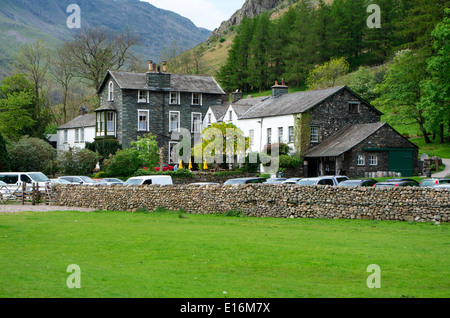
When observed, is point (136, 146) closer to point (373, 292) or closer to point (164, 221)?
point (164, 221)

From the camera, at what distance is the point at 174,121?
222ft

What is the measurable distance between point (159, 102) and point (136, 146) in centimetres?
1069

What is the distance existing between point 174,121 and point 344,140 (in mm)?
26389

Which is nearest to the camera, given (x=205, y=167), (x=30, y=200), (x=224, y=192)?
(x=224, y=192)

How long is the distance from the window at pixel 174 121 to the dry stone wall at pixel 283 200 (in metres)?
33.0

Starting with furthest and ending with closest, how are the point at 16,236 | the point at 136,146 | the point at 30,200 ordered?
1. the point at 136,146
2. the point at 30,200
3. the point at 16,236

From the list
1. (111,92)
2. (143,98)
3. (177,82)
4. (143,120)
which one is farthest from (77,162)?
(177,82)

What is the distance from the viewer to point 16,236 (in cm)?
1738

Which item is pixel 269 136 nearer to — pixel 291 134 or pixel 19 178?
pixel 291 134

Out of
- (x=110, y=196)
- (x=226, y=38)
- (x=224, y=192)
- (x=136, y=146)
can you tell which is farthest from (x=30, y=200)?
(x=226, y=38)

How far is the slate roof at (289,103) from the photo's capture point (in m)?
51.2

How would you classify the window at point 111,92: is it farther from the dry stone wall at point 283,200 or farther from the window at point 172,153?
the dry stone wall at point 283,200

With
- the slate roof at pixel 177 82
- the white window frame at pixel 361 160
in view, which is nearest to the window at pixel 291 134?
the white window frame at pixel 361 160

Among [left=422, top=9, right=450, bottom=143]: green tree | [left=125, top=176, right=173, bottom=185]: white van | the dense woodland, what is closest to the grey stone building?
the dense woodland
